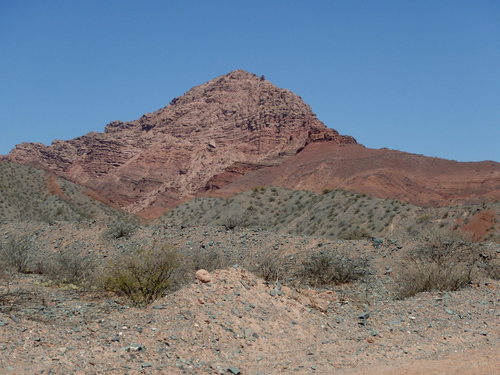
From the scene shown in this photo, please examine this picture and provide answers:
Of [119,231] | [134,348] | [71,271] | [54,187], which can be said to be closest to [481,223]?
[119,231]

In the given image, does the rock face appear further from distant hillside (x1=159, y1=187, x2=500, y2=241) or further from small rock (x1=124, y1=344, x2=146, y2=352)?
small rock (x1=124, y1=344, x2=146, y2=352)

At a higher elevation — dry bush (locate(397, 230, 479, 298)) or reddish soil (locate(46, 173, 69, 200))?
reddish soil (locate(46, 173, 69, 200))

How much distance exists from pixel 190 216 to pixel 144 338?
44599mm

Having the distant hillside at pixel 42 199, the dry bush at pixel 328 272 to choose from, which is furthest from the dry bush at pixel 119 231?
the distant hillside at pixel 42 199

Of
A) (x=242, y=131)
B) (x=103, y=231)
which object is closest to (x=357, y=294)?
(x=103, y=231)

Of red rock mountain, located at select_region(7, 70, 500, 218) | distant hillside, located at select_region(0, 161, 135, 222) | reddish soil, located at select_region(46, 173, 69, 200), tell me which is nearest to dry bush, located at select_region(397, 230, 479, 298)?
distant hillside, located at select_region(0, 161, 135, 222)

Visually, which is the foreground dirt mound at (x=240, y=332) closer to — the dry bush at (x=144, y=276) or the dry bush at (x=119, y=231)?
the dry bush at (x=144, y=276)

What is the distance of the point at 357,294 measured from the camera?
45.0 ft

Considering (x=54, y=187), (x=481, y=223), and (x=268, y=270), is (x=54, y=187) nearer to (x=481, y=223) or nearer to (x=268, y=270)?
(x=481, y=223)

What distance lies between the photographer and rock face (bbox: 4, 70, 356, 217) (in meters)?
114

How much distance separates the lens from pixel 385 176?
75625 mm

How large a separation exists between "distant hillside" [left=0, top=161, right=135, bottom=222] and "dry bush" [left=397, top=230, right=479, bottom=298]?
3514 centimetres

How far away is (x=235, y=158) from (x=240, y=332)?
363ft

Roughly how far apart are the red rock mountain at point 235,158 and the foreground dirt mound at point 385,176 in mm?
166
